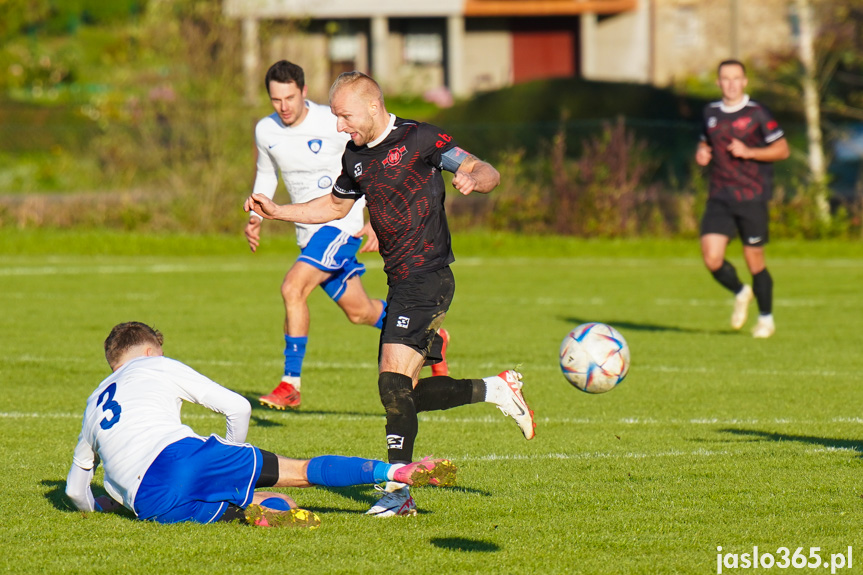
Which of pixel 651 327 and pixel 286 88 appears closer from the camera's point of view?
pixel 286 88

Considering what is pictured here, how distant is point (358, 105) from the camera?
564 centimetres

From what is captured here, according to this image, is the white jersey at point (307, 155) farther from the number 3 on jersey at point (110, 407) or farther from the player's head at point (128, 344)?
the number 3 on jersey at point (110, 407)

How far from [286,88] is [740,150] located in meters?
4.84

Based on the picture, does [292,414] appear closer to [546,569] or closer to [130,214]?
[546,569]

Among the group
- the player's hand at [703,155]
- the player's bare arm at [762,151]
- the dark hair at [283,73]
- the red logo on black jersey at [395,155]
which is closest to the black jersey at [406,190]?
the red logo on black jersey at [395,155]

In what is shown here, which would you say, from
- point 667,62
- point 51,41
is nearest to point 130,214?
point 667,62

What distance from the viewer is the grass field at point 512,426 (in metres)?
4.82

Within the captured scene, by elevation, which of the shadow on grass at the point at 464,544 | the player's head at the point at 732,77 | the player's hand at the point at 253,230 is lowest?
the shadow on grass at the point at 464,544

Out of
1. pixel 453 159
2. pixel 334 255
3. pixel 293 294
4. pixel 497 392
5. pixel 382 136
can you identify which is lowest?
pixel 497 392

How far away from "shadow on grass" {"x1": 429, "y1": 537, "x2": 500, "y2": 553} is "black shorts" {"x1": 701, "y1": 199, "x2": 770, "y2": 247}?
24.2 feet

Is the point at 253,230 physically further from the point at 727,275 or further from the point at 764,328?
the point at 764,328

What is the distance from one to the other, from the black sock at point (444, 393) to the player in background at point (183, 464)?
34.7 inches

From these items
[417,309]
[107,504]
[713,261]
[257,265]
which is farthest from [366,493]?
[257,265]

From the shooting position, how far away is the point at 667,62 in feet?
158
